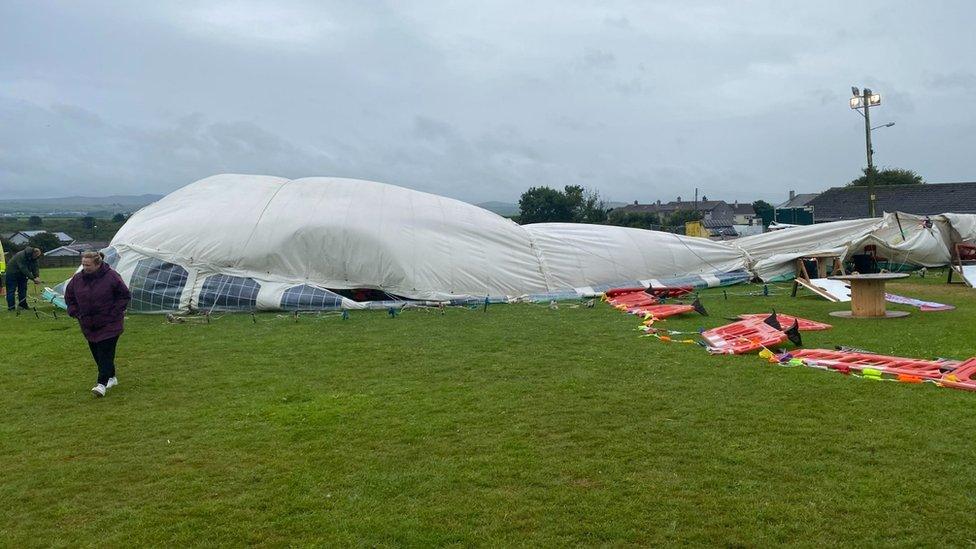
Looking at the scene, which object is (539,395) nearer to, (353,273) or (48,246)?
(353,273)

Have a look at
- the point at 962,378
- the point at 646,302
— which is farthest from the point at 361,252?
the point at 962,378

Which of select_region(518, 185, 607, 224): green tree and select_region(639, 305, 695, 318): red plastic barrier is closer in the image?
select_region(639, 305, 695, 318): red plastic barrier

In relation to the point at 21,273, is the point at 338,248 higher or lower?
higher

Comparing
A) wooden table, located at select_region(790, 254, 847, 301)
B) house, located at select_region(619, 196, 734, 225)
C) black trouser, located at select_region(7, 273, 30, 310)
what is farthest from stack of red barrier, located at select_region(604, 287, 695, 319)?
house, located at select_region(619, 196, 734, 225)

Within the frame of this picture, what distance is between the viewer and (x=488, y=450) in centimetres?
Result: 563

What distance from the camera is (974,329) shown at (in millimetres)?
10523

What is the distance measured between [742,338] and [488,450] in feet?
17.1

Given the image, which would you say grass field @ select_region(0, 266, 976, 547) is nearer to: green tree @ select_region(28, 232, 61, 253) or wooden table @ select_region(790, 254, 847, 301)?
wooden table @ select_region(790, 254, 847, 301)

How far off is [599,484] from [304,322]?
9705mm

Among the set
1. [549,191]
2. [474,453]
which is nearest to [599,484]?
[474,453]

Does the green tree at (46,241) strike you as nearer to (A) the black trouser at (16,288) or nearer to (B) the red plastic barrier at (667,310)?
(A) the black trouser at (16,288)

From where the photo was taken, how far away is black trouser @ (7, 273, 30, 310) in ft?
53.8

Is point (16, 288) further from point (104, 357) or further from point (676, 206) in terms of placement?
point (676, 206)

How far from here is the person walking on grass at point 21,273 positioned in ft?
52.3
